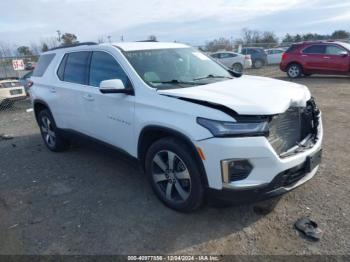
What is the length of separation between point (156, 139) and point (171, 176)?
0.46m

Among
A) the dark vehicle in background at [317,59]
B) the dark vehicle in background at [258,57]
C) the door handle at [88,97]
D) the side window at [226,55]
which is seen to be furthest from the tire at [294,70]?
the door handle at [88,97]

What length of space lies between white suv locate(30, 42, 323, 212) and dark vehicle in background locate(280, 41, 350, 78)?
35.4ft

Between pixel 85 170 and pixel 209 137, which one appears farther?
pixel 85 170

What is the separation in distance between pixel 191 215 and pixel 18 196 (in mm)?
2401

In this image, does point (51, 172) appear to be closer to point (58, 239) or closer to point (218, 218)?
point (58, 239)

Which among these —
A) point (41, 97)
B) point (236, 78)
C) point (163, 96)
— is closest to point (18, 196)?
point (41, 97)

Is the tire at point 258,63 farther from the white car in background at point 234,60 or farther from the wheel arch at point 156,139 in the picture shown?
the wheel arch at point 156,139

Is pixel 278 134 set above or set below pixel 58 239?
above

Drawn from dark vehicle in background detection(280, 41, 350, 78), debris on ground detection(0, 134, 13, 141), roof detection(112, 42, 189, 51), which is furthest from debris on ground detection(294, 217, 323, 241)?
dark vehicle in background detection(280, 41, 350, 78)

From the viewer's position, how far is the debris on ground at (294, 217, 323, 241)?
2.98 meters

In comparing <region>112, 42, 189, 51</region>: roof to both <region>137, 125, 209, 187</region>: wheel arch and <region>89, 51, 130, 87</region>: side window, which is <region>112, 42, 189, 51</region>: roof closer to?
<region>89, 51, 130, 87</region>: side window

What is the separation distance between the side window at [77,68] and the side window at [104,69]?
0.58 ft

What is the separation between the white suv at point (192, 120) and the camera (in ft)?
9.34

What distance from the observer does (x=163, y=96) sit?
131 inches
